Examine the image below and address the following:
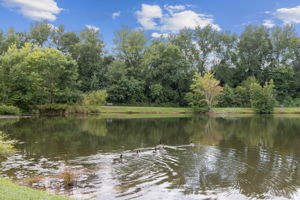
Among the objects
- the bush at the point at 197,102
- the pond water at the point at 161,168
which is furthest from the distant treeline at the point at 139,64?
the pond water at the point at 161,168

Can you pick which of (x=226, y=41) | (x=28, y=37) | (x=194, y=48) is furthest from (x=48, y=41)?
(x=226, y=41)

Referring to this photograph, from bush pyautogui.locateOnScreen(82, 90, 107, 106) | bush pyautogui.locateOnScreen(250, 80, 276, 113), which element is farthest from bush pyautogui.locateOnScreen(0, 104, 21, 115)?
bush pyautogui.locateOnScreen(250, 80, 276, 113)

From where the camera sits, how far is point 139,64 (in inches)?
2943

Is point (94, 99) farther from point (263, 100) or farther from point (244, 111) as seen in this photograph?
point (263, 100)

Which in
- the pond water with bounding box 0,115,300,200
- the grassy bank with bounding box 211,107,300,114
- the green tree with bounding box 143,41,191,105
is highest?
the green tree with bounding box 143,41,191,105

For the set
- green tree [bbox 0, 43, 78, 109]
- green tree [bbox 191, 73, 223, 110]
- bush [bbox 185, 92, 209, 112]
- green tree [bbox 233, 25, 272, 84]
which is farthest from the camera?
green tree [bbox 233, 25, 272, 84]

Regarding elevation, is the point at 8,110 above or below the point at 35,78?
below

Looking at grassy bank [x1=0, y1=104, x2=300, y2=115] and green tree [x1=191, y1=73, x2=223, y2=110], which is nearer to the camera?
grassy bank [x1=0, y1=104, x2=300, y2=115]

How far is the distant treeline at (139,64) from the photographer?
2003 inches

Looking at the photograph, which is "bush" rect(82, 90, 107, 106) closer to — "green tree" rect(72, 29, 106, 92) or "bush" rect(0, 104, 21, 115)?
"bush" rect(0, 104, 21, 115)

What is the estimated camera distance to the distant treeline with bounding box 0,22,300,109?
5088 cm

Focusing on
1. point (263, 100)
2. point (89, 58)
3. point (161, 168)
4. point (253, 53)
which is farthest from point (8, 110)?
point (253, 53)

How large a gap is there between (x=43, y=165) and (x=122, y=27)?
228 feet

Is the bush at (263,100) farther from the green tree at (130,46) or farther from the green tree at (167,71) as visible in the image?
the green tree at (130,46)
